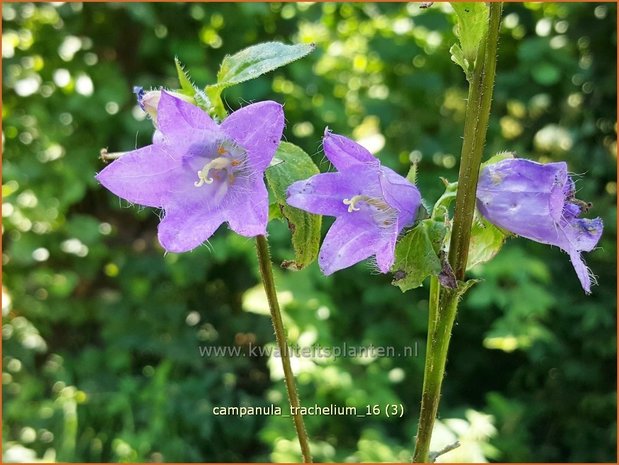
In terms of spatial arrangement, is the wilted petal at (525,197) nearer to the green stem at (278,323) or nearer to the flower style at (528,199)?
the flower style at (528,199)

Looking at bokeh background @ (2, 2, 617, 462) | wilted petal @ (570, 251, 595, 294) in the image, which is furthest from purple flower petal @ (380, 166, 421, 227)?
bokeh background @ (2, 2, 617, 462)

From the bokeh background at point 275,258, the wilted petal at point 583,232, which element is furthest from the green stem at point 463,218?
the bokeh background at point 275,258

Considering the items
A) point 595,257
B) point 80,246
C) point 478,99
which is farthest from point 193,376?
point 478,99

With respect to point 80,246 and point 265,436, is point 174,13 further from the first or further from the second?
point 265,436

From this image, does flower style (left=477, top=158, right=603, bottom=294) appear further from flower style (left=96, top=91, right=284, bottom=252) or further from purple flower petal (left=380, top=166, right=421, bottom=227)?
flower style (left=96, top=91, right=284, bottom=252)

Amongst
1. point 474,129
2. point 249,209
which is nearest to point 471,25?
point 474,129

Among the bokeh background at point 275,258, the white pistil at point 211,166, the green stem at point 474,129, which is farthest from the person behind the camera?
the bokeh background at point 275,258
